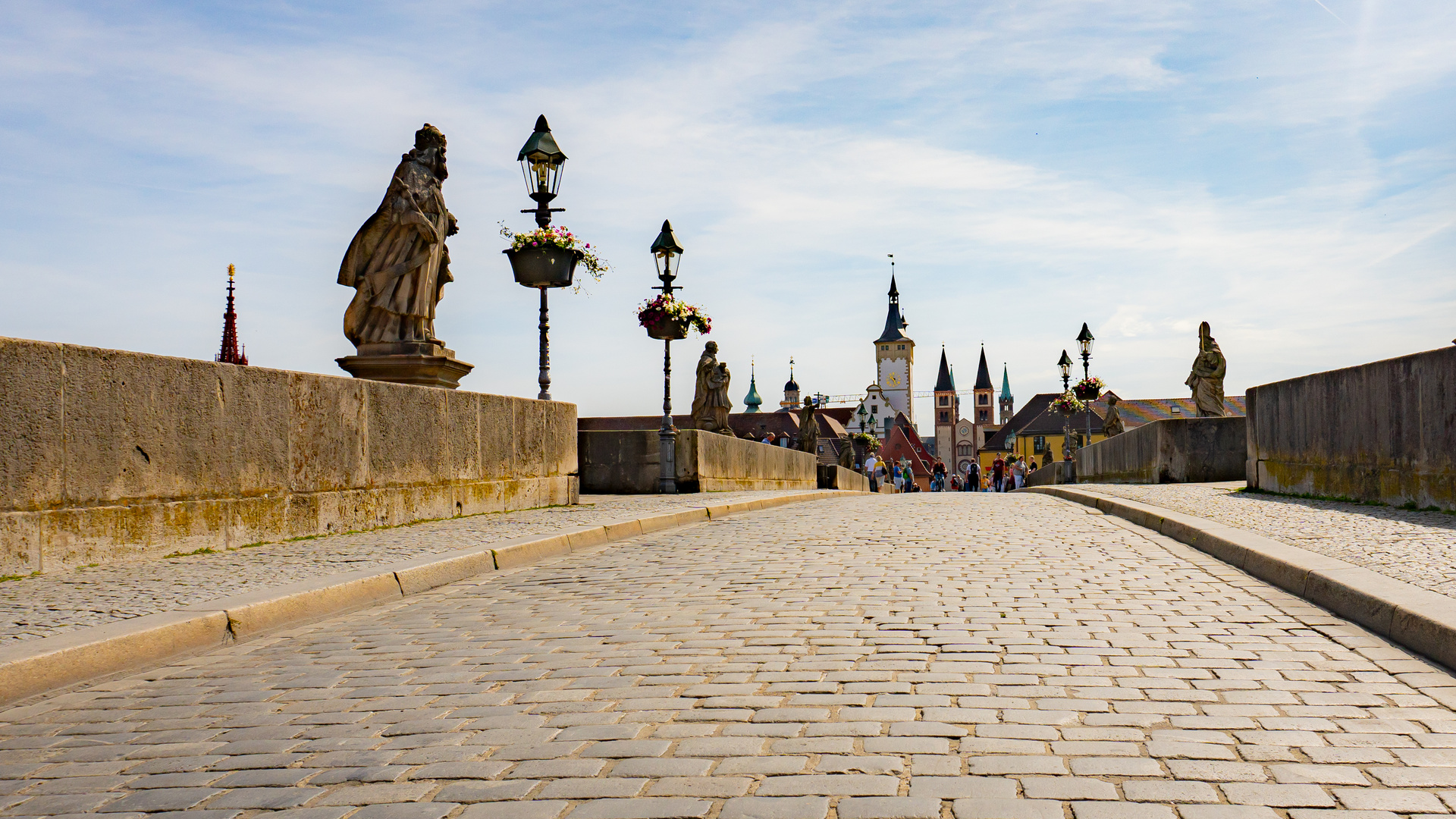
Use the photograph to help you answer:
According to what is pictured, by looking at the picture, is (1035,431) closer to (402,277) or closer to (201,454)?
(402,277)

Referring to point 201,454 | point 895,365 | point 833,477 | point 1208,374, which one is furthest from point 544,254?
point 895,365

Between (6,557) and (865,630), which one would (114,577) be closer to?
(6,557)

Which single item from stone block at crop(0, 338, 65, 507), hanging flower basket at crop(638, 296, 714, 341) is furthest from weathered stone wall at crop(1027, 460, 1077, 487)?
stone block at crop(0, 338, 65, 507)

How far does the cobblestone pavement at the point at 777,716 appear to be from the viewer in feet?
9.76

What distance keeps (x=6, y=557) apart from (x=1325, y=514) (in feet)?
31.3

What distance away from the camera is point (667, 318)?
62.7 ft

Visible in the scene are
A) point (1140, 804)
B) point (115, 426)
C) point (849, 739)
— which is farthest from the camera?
point (115, 426)

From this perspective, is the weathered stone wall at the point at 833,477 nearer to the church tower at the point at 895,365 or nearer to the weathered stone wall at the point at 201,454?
the weathered stone wall at the point at 201,454

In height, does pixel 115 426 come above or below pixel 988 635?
above

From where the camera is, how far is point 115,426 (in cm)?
716

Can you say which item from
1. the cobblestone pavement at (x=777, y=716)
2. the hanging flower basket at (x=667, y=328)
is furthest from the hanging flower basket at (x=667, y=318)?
the cobblestone pavement at (x=777, y=716)

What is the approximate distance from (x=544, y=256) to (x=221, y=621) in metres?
9.85

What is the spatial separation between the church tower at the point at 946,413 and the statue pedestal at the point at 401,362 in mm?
156038

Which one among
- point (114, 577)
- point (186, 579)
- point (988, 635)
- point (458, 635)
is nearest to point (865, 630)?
point (988, 635)
